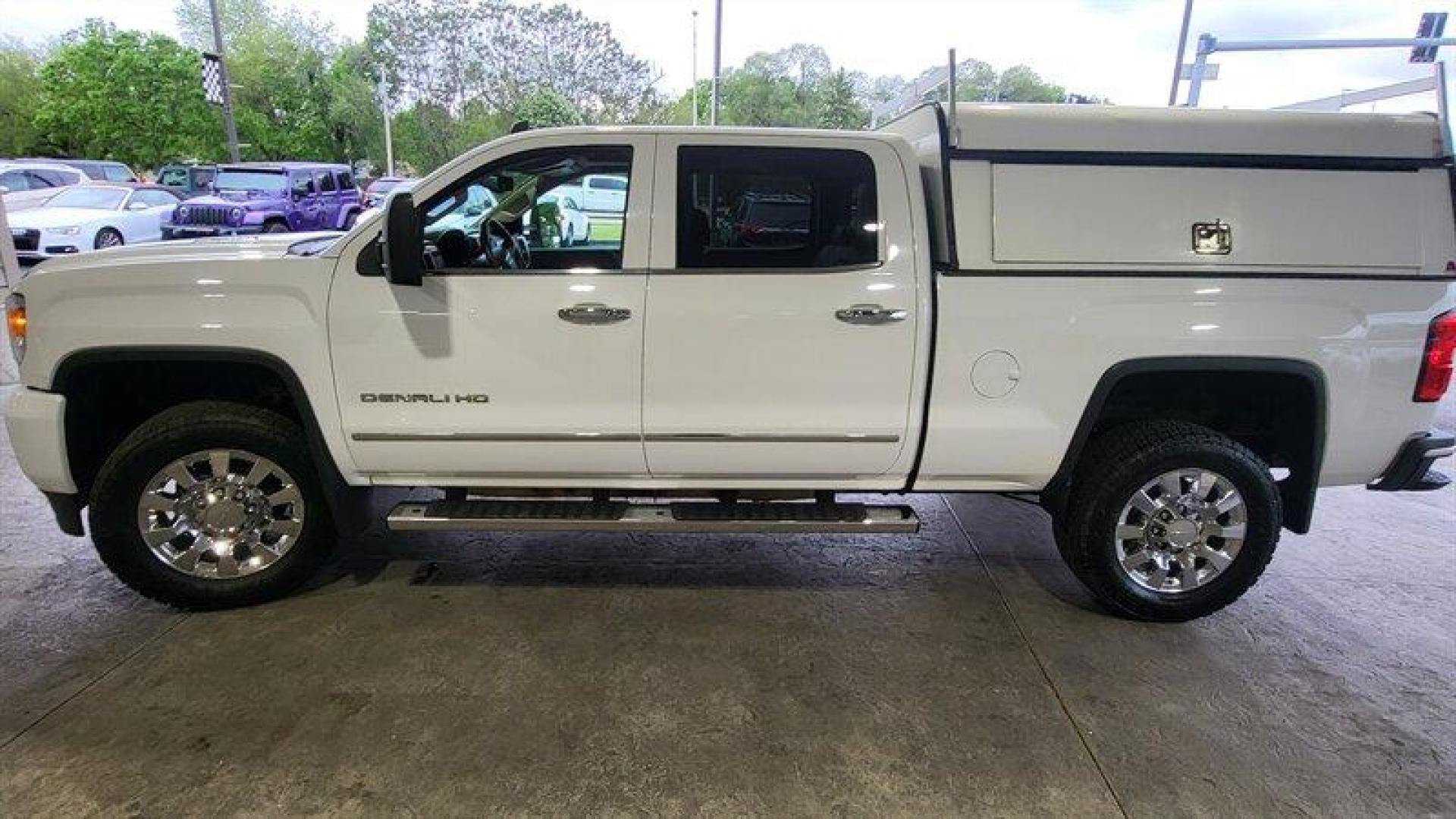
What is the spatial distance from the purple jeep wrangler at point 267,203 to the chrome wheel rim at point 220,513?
1362 centimetres

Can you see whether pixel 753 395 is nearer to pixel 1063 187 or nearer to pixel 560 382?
pixel 560 382

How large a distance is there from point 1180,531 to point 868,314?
1624 millimetres

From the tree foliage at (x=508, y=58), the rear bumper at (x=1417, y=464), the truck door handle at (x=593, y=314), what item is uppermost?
the tree foliage at (x=508, y=58)

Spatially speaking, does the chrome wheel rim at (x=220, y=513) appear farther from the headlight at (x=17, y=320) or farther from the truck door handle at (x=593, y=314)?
the truck door handle at (x=593, y=314)

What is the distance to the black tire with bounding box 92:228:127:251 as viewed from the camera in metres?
14.3

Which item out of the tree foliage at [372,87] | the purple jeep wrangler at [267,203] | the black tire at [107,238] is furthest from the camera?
the tree foliage at [372,87]

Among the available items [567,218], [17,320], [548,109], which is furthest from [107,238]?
[567,218]

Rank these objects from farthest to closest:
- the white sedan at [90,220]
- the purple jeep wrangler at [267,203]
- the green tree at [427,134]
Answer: the green tree at [427,134], the purple jeep wrangler at [267,203], the white sedan at [90,220]

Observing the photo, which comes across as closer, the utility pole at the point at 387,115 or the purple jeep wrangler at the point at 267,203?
the purple jeep wrangler at the point at 267,203

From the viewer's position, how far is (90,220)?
46.5 ft

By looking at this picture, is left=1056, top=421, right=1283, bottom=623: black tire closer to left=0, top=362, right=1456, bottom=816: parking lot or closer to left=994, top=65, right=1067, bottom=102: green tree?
left=0, top=362, right=1456, bottom=816: parking lot

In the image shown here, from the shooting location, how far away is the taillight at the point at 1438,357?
128 inches

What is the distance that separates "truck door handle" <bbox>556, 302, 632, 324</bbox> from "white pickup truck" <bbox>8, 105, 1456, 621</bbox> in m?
0.01

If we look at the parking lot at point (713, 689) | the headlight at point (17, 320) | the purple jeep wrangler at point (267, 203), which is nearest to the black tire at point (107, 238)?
the purple jeep wrangler at point (267, 203)
